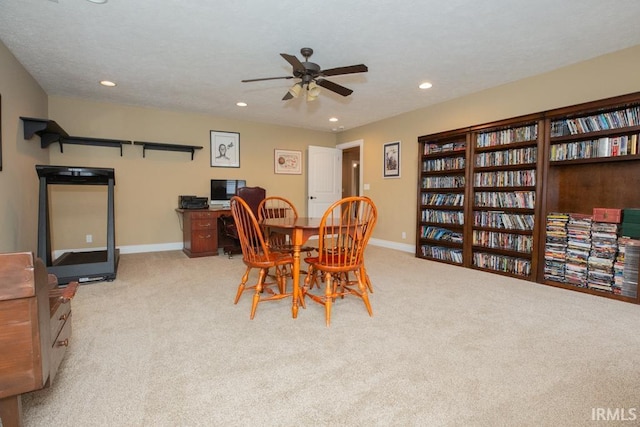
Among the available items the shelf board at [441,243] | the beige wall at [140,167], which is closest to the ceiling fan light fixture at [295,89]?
the shelf board at [441,243]

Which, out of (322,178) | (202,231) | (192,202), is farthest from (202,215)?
(322,178)

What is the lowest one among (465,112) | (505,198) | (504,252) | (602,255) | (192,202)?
(504,252)

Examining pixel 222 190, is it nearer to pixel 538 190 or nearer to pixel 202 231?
pixel 202 231

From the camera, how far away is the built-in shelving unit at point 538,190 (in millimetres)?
2855

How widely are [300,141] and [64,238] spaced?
13.8ft

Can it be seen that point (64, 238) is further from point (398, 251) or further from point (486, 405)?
point (486, 405)

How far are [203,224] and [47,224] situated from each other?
179cm

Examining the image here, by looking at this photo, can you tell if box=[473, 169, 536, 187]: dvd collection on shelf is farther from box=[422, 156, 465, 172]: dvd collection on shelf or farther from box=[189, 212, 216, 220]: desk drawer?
box=[189, 212, 216, 220]: desk drawer

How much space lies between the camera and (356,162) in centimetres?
901

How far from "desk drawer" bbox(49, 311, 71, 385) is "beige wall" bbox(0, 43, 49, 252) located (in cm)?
189

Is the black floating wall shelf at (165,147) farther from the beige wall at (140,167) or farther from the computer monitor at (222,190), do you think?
the computer monitor at (222,190)

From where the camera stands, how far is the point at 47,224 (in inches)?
127
